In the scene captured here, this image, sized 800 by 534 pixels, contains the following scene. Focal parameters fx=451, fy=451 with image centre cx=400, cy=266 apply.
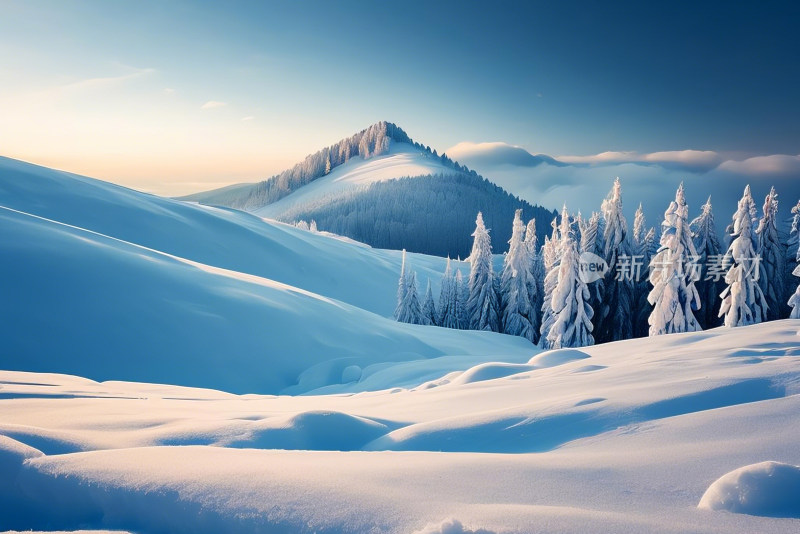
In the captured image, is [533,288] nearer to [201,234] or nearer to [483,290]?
[483,290]

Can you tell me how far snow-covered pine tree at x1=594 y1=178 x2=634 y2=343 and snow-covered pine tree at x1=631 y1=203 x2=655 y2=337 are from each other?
214 centimetres

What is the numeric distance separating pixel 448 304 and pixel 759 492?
43.1 meters

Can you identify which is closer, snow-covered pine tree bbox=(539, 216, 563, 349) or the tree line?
the tree line

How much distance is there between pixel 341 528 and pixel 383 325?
66.2 feet

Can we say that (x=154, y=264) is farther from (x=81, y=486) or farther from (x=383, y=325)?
(x=81, y=486)

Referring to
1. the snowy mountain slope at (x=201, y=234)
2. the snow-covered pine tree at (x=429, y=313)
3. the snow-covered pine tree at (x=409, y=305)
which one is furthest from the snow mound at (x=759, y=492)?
the snow-covered pine tree at (x=429, y=313)

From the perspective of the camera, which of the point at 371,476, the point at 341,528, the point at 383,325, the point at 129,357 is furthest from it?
the point at 383,325

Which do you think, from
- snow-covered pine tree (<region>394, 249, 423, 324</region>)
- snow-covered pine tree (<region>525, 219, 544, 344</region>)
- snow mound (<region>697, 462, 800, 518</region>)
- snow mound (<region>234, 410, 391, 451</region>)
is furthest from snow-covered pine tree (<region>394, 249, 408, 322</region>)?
snow mound (<region>697, 462, 800, 518</region>)

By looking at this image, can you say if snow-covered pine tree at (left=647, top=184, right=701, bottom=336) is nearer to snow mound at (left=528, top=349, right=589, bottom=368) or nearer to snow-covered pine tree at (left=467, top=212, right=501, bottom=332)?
snow-covered pine tree at (left=467, top=212, right=501, bottom=332)

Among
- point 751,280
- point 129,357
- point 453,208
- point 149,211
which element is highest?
point 453,208

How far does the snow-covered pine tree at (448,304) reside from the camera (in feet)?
147

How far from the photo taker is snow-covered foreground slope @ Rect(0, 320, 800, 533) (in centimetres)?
265

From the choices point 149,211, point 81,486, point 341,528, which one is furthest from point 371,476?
point 149,211

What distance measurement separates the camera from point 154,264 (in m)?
16.9
